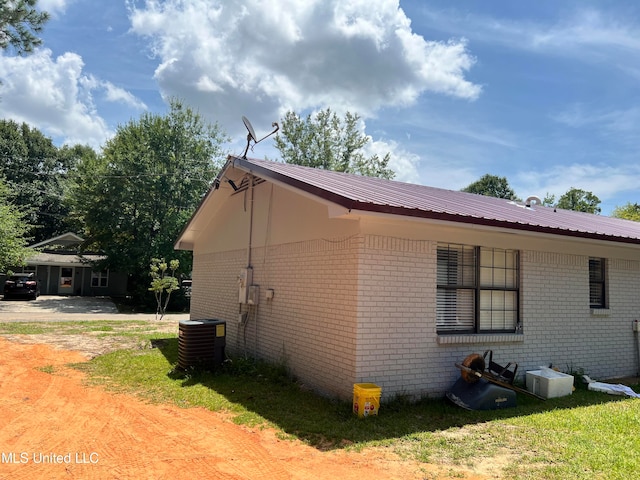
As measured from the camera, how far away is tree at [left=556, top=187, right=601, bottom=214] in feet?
159

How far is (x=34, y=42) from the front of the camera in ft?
52.2

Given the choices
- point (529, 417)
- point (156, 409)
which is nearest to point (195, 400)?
point (156, 409)

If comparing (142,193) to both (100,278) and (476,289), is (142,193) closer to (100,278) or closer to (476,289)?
(100,278)

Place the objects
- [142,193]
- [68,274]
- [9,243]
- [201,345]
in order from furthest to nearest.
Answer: [68,274] → [142,193] → [9,243] → [201,345]

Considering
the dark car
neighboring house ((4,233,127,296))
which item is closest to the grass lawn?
the dark car

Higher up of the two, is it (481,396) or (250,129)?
(250,129)

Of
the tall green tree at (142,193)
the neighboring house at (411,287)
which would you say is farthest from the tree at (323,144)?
the neighboring house at (411,287)

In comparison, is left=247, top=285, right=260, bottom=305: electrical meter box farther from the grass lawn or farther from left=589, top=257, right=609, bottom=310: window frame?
left=589, top=257, right=609, bottom=310: window frame

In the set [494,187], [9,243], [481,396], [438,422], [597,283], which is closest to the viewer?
[438,422]

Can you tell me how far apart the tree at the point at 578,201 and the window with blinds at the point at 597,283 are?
43.4 meters

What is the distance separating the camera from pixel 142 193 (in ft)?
88.8

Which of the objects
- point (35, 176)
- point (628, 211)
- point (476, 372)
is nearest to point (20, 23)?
point (476, 372)

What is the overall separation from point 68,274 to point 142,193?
439 inches

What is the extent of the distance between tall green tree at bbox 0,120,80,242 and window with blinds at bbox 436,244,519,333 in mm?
42290
